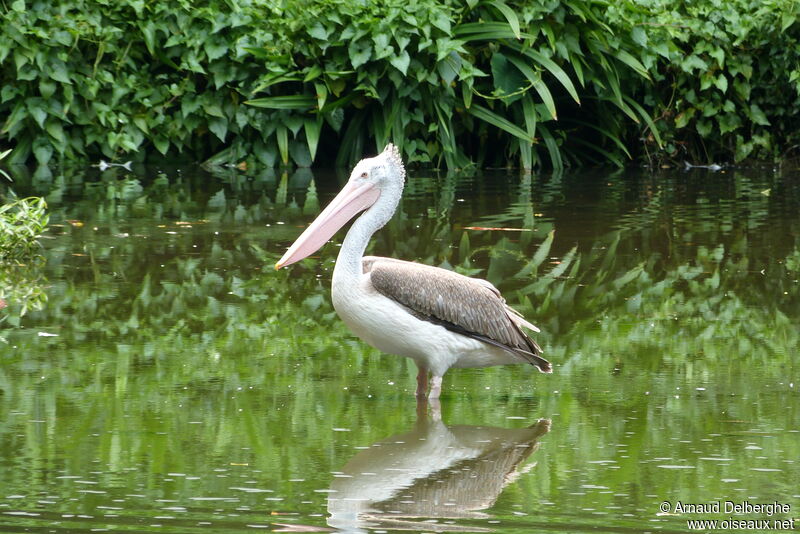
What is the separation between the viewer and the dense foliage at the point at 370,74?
37.3ft

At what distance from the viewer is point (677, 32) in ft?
39.1

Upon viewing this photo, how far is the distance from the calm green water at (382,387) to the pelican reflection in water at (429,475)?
0.01 metres

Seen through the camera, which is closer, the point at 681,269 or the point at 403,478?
the point at 403,478

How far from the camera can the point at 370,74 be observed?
11.4m

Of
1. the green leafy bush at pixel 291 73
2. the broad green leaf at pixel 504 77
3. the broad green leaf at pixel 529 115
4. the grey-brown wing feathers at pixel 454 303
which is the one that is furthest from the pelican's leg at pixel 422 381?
the broad green leaf at pixel 504 77

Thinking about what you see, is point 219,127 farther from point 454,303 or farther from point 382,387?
point 454,303

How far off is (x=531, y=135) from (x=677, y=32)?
1.70 metres

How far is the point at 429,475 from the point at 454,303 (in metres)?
1.01

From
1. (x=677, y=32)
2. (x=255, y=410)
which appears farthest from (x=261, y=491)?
(x=677, y=32)

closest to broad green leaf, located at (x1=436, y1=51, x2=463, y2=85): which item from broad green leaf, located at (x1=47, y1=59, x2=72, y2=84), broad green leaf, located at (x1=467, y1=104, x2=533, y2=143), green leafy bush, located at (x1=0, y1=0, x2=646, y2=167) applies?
green leafy bush, located at (x1=0, y1=0, x2=646, y2=167)

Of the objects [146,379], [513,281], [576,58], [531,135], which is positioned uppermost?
[576,58]

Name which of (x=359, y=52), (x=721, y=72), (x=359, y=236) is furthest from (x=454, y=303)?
(x=721, y=72)

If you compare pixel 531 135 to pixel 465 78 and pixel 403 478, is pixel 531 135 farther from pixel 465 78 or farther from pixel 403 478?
pixel 403 478

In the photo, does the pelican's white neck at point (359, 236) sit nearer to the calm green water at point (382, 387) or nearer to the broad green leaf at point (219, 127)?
the calm green water at point (382, 387)
